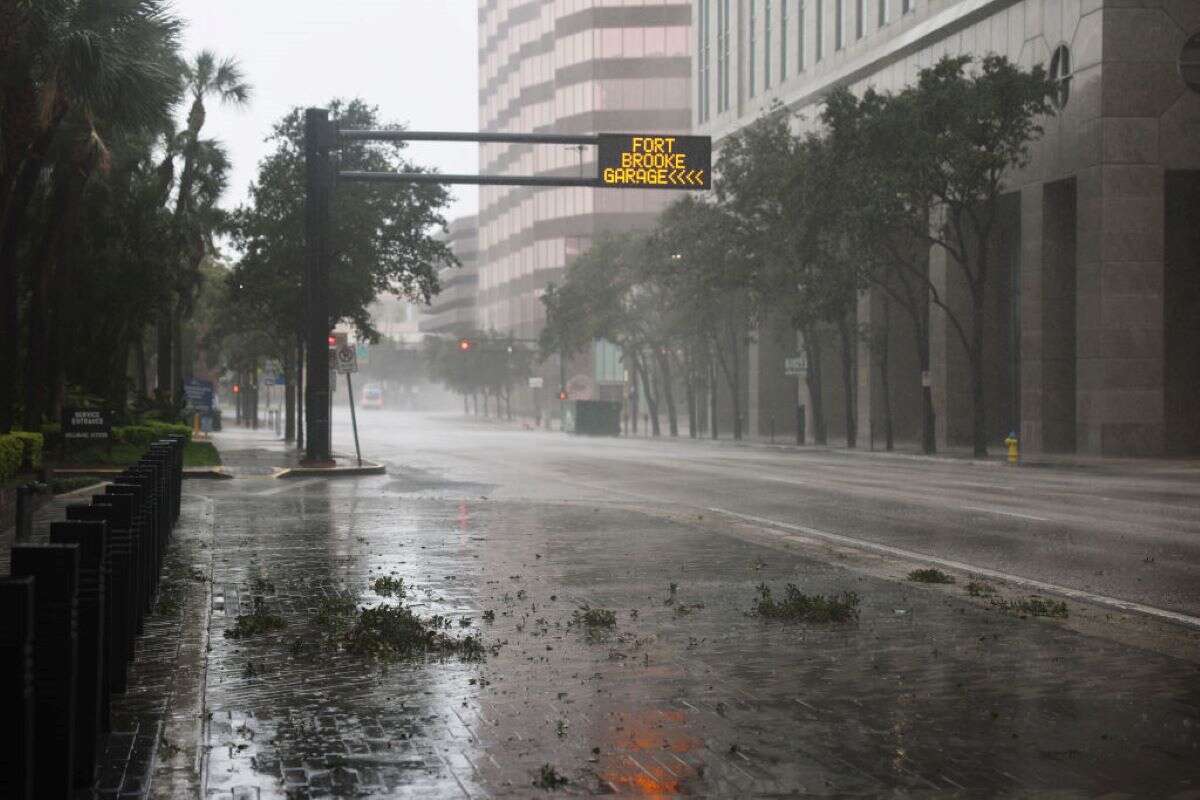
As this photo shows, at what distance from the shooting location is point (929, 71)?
43.8m

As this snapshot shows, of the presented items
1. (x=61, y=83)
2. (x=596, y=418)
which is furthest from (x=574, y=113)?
(x=61, y=83)

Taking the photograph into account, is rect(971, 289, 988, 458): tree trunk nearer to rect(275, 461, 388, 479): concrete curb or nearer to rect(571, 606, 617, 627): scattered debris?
rect(275, 461, 388, 479): concrete curb

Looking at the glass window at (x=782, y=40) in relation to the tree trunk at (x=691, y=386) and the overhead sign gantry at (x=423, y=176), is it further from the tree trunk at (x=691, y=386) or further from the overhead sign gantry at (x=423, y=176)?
the overhead sign gantry at (x=423, y=176)

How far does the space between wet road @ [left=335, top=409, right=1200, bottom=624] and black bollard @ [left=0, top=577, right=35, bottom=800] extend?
8.79m

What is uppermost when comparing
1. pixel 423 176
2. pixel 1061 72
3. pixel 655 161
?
pixel 1061 72

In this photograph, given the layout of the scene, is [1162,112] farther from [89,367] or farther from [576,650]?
[576,650]

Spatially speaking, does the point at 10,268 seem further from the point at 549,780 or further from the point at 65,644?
the point at 65,644

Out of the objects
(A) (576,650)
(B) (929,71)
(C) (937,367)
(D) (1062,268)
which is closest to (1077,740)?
(A) (576,650)

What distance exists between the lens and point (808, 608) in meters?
10.6

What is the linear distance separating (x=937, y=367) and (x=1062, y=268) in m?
8.68

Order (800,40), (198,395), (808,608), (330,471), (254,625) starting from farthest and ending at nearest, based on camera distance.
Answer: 1. (800,40)
2. (198,395)
3. (330,471)
4. (808,608)
5. (254,625)

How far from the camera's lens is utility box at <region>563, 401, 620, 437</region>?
85.8m

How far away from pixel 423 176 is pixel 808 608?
16.8 metres

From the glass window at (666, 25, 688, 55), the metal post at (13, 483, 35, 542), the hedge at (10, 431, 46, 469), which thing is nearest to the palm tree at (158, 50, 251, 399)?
the hedge at (10, 431, 46, 469)
